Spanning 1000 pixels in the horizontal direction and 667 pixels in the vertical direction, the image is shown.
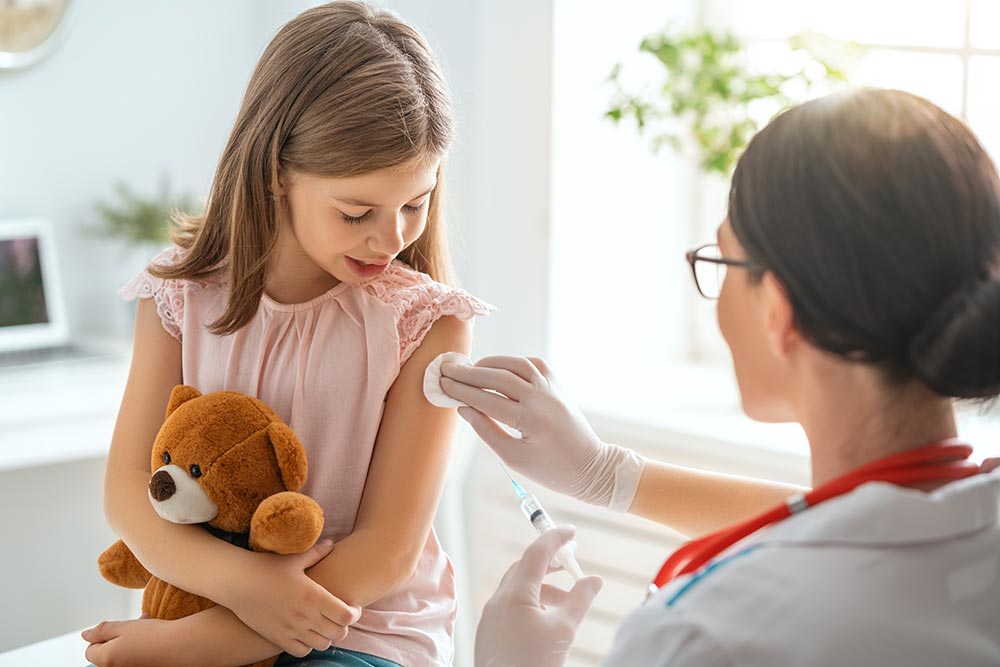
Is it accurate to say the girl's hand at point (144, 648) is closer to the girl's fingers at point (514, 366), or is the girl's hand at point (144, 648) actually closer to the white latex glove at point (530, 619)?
the white latex glove at point (530, 619)

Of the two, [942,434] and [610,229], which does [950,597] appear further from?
[610,229]

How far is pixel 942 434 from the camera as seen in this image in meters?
0.96

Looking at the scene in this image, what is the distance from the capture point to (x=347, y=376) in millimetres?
1397

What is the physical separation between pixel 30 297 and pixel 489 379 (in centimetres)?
173

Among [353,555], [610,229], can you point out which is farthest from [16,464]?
[610,229]

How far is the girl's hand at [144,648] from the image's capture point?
1.30 metres

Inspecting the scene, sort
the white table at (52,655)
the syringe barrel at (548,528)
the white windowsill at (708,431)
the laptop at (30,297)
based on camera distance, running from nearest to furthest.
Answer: the syringe barrel at (548,528), the white table at (52,655), the white windowsill at (708,431), the laptop at (30,297)

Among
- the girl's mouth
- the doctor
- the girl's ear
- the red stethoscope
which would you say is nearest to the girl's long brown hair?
the girl's ear

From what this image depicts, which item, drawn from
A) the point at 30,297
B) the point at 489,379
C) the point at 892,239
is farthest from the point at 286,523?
the point at 30,297

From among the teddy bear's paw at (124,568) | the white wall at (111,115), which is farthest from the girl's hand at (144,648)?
the white wall at (111,115)

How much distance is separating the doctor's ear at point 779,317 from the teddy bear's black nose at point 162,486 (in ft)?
2.23

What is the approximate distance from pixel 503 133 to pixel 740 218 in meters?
1.39

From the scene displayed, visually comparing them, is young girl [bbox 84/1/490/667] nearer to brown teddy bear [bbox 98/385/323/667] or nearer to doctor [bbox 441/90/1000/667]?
brown teddy bear [bbox 98/385/323/667]

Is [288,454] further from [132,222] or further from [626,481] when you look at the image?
[132,222]
